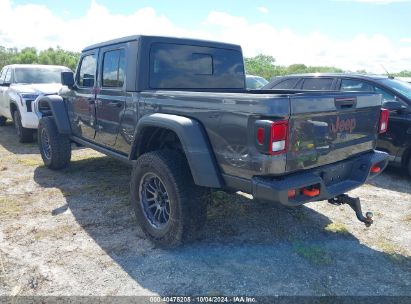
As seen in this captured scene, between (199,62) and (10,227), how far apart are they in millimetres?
2717

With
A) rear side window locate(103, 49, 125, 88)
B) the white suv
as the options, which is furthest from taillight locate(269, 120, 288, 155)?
the white suv

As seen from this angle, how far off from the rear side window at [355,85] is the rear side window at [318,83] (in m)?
0.25

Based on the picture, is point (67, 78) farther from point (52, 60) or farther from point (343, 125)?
point (52, 60)

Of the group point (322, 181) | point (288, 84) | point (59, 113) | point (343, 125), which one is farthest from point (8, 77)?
point (322, 181)

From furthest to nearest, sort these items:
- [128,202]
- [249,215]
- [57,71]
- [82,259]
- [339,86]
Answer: [57,71]
[339,86]
[128,202]
[249,215]
[82,259]

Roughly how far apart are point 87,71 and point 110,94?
1.02 m

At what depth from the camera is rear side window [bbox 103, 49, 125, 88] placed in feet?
13.3

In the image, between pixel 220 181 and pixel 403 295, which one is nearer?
pixel 403 295

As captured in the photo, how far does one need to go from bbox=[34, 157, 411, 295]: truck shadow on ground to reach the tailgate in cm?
91

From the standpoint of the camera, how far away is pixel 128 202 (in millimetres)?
4625

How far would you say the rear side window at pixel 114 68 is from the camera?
404 centimetres

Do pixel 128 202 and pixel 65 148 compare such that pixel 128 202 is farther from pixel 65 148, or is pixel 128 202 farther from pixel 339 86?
pixel 339 86

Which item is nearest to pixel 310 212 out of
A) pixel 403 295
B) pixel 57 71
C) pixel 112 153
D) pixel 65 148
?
pixel 403 295

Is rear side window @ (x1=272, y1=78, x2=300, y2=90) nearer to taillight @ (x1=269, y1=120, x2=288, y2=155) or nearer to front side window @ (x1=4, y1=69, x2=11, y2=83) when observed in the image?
taillight @ (x1=269, y1=120, x2=288, y2=155)
